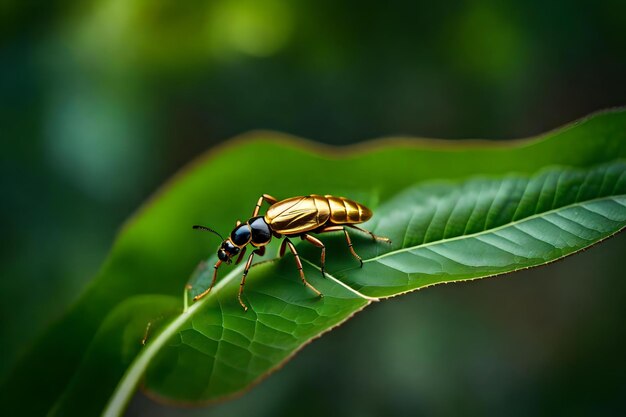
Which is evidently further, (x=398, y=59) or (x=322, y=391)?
A: (x=398, y=59)

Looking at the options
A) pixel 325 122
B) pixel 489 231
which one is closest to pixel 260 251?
pixel 489 231

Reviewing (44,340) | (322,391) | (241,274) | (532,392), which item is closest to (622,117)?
(241,274)

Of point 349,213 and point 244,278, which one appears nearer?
point 244,278

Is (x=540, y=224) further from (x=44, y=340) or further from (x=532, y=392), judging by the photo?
(x=532, y=392)

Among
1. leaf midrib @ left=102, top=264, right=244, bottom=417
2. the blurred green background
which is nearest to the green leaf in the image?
leaf midrib @ left=102, top=264, right=244, bottom=417

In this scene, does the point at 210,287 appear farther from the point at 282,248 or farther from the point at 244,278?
the point at 282,248

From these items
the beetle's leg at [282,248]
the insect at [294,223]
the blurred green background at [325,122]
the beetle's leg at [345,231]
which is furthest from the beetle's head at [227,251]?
the blurred green background at [325,122]

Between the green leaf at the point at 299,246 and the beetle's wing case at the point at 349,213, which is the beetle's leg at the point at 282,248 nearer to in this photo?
the green leaf at the point at 299,246
